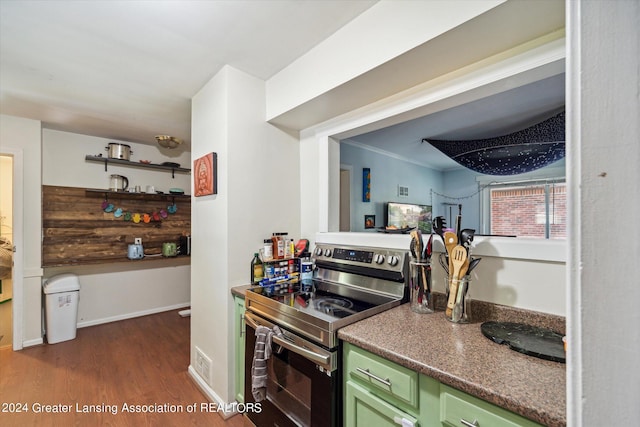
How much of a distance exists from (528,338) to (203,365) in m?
2.13

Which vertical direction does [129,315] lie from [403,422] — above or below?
below

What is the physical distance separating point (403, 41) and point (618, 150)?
3.61ft

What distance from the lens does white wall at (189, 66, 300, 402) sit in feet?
6.21

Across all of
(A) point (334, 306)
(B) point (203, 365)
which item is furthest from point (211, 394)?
(A) point (334, 306)

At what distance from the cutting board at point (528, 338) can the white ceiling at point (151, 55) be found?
159 centimetres

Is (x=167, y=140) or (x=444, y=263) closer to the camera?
(x=444, y=263)

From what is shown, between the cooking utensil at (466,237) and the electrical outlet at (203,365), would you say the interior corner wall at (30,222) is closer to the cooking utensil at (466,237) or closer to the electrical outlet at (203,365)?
the electrical outlet at (203,365)

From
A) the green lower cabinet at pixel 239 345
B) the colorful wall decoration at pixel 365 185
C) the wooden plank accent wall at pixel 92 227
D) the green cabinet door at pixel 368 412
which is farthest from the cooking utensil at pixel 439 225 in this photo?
the wooden plank accent wall at pixel 92 227

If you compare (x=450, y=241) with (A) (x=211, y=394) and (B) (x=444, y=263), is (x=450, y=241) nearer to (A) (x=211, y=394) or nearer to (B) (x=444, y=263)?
(B) (x=444, y=263)

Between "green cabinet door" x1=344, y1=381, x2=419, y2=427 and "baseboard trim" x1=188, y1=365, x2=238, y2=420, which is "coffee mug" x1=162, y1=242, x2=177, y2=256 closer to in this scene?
"baseboard trim" x1=188, y1=365, x2=238, y2=420

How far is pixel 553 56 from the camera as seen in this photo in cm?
112

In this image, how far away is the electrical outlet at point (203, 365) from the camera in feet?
6.76

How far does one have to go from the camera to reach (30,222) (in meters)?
2.84

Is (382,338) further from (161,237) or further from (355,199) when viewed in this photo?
(161,237)
